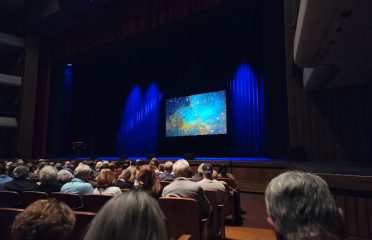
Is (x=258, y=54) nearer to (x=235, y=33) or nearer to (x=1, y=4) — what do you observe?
(x=235, y=33)

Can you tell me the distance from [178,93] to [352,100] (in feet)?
23.2

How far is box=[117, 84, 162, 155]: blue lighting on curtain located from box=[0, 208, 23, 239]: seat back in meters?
10.0

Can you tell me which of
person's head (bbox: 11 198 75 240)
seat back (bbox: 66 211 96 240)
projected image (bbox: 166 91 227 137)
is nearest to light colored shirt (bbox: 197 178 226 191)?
seat back (bbox: 66 211 96 240)

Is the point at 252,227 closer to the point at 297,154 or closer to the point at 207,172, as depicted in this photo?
the point at 207,172

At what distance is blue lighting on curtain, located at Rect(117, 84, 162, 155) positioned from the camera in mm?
12156

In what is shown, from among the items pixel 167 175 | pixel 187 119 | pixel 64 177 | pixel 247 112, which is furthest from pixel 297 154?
pixel 187 119

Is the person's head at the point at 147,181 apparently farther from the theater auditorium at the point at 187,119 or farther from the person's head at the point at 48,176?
the person's head at the point at 48,176

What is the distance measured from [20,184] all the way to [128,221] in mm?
3311

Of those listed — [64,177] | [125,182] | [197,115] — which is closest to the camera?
[125,182]

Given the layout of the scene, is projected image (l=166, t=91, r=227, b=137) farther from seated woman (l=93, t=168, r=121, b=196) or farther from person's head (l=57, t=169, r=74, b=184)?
seated woman (l=93, t=168, r=121, b=196)

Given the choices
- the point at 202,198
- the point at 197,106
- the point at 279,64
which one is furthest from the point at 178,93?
the point at 202,198

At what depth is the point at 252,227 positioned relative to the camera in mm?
4023

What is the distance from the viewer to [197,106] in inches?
423

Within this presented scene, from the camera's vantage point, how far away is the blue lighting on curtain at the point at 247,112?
9.32m
